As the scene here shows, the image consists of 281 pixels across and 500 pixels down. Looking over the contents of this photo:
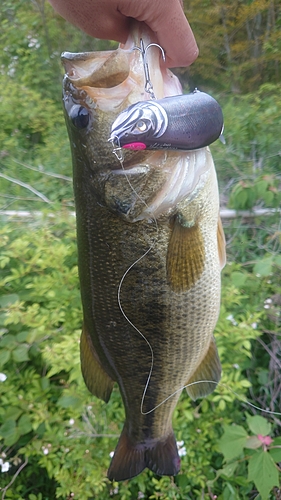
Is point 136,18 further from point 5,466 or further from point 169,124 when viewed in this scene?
point 5,466

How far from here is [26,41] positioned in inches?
195

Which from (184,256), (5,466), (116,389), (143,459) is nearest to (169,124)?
(184,256)

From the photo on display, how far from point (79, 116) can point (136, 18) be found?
0.27 metres

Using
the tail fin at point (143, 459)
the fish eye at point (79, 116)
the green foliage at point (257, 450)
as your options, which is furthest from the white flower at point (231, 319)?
the fish eye at point (79, 116)

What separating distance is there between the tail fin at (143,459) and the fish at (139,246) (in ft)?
0.25

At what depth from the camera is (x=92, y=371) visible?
1232 millimetres

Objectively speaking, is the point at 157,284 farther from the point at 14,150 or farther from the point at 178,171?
the point at 14,150

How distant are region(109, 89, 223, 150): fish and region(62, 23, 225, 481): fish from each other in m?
0.10

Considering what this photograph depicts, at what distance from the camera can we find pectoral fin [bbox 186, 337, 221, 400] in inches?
50.4

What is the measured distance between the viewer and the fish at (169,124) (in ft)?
2.35

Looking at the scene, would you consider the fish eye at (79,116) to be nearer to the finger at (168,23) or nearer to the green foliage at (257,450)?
the finger at (168,23)

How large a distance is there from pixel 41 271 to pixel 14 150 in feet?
8.28

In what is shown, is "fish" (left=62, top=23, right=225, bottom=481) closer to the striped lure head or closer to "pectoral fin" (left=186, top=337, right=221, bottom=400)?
"pectoral fin" (left=186, top=337, right=221, bottom=400)

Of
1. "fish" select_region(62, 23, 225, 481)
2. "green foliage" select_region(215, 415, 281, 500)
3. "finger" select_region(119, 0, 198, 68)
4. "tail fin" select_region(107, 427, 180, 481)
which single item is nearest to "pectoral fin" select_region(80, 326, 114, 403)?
"fish" select_region(62, 23, 225, 481)
